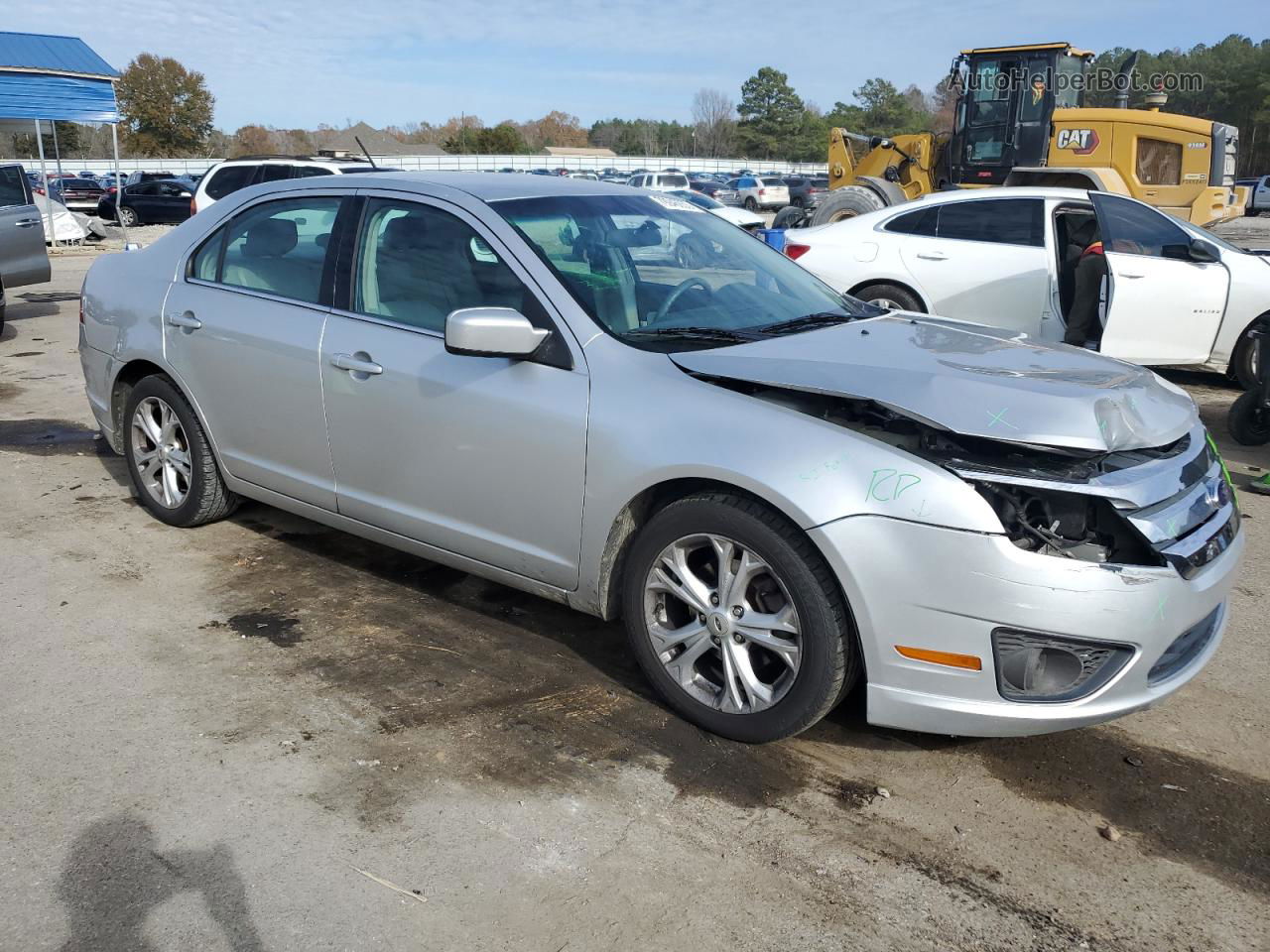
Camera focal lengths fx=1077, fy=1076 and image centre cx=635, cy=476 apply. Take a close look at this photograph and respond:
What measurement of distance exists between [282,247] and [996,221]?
6.30 meters

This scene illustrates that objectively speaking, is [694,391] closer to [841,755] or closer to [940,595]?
[940,595]

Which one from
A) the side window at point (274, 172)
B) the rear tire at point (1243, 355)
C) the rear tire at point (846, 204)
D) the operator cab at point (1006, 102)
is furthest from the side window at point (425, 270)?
the operator cab at point (1006, 102)

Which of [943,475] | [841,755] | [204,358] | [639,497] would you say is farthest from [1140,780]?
[204,358]

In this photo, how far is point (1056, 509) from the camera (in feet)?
9.80

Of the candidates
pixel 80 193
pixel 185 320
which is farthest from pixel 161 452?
pixel 80 193

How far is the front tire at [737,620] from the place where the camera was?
311 centimetres

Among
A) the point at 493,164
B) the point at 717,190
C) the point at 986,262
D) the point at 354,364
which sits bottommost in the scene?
the point at 354,364

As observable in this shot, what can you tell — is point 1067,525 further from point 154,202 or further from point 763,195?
point 763,195

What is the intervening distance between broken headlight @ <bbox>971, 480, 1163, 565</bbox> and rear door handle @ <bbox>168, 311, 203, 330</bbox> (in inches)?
141

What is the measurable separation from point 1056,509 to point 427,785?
1970mm

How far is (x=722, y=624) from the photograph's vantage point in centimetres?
332

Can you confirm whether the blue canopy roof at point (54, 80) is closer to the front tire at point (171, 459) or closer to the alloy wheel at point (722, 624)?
the front tire at point (171, 459)

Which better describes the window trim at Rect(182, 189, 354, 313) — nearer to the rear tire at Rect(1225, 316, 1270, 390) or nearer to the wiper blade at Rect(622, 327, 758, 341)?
the wiper blade at Rect(622, 327, 758, 341)

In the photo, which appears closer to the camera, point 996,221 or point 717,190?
point 996,221
